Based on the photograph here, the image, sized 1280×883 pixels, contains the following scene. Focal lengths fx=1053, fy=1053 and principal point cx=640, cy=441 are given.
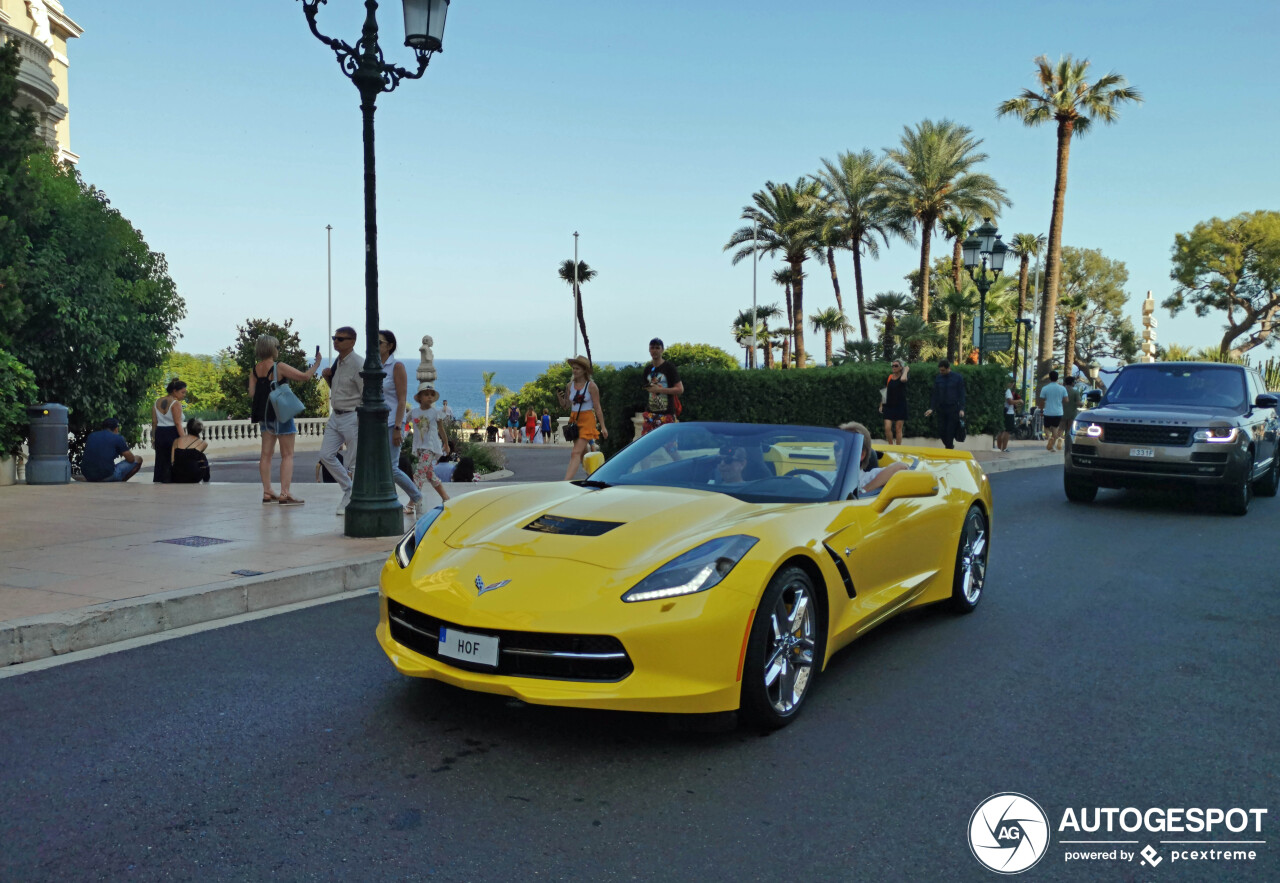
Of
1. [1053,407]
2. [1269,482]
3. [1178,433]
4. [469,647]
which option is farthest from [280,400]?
[1053,407]

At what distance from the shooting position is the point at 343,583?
7.18 metres

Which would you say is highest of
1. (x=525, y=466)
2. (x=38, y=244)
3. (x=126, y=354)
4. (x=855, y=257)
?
(x=855, y=257)

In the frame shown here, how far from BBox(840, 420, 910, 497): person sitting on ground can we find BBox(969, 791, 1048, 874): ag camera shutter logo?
1930mm

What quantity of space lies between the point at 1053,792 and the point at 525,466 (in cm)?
2239

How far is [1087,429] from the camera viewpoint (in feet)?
39.5

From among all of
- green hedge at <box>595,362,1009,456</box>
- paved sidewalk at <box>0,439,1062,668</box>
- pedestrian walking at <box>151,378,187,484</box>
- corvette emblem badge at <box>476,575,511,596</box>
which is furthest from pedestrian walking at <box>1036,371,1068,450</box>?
corvette emblem badge at <box>476,575,511,596</box>

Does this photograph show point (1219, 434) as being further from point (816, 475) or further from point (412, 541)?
point (412, 541)

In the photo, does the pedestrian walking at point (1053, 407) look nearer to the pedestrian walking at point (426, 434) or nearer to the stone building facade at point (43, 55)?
the pedestrian walking at point (426, 434)

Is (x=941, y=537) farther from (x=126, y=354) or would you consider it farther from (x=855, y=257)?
(x=855, y=257)

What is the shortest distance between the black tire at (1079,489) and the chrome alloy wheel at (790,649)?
29.8 ft

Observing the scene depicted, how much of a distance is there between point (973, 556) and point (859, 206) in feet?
146

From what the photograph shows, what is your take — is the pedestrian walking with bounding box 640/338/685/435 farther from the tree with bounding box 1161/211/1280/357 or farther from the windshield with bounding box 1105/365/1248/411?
the tree with bounding box 1161/211/1280/357

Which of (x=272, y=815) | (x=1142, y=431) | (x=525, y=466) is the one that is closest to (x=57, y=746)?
(x=272, y=815)

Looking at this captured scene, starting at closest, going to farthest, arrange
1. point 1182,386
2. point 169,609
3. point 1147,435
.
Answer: point 169,609
point 1147,435
point 1182,386
